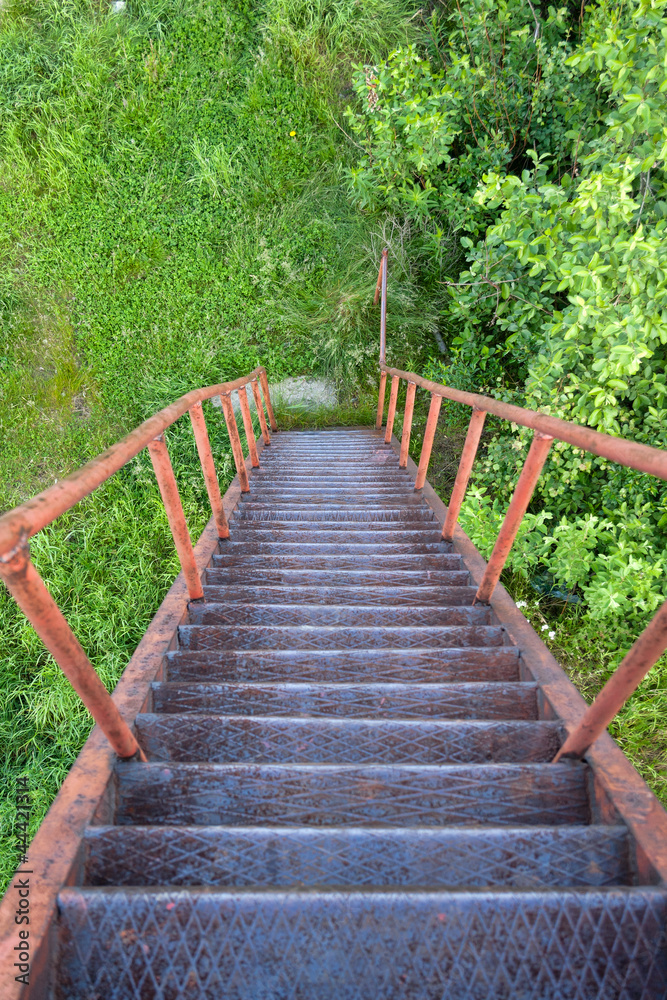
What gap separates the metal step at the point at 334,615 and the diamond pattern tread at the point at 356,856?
1.06m

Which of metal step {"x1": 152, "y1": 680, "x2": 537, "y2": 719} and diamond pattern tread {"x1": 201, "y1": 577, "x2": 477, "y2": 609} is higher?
metal step {"x1": 152, "y1": 680, "x2": 537, "y2": 719}

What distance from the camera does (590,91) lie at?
14.7 ft

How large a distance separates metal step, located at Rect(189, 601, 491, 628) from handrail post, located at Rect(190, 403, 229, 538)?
26.9 inches

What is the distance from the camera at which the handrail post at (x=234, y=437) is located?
11.2 ft

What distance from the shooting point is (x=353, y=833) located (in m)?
1.25

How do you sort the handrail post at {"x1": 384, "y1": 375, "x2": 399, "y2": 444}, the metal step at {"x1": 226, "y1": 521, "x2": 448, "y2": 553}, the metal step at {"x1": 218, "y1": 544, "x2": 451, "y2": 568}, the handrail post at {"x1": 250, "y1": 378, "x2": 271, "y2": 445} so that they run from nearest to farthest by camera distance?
the metal step at {"x1": 218, "y1": 544, "x2": 451, "y2": 568}
the metal step at {"x1": 226, "y1": 521, "x2": 448, "y2": 553}
the handrail post at {"x1": 384, "y1": 375, "x2": 399, "y2": 444}
the handrail post at {"x1": 250, "y1": 378, "x2": 271, "y2": 445}

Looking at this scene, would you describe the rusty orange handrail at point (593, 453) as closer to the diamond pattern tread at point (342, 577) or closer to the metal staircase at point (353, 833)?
the metal staircase at point (353, 833)

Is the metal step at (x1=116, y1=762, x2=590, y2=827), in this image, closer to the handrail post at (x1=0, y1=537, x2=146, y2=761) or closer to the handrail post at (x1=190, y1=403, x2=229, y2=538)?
the handrail post at (x1=0, y1=537, x2=146, y2=761)

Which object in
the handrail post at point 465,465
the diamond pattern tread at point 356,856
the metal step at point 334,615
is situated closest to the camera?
the diamond pattern tread at point 356,856

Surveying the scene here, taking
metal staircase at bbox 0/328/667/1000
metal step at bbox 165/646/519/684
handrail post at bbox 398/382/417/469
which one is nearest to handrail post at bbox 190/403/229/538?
metal staircase at bbox 0/328/667/1000

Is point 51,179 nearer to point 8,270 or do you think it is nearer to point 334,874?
point 8,270

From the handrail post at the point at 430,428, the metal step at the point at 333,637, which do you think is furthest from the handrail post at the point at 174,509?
the handrail post at the point at 430,428

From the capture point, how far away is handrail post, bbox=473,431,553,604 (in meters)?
1.75

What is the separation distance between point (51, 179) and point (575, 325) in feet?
26.6
